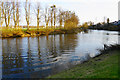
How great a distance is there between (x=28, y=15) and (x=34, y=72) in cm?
4079

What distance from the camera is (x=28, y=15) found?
151 ft

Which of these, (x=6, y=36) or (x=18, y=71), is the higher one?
(x=6, y=36)

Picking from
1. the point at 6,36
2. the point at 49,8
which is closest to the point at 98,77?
the point at 6,36

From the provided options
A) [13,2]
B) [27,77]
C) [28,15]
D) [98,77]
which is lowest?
[27,77]

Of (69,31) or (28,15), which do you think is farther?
(69,31)

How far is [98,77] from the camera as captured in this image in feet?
18.6

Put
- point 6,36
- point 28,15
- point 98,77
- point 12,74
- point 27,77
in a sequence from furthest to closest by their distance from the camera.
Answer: point 28,15 → point 6,36 → point 12,74 → point 27,77 → point 98,77

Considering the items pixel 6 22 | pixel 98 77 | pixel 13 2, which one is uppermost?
pixel 13 2

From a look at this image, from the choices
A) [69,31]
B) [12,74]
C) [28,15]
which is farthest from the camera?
[69,31]

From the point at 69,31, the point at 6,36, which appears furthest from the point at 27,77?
the point at 69,31

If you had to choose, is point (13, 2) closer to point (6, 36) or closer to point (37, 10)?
point (37, 10)

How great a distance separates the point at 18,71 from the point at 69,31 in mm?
49972

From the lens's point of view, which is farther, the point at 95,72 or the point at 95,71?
the point at 95,71

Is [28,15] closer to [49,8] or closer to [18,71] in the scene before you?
[49,8]
